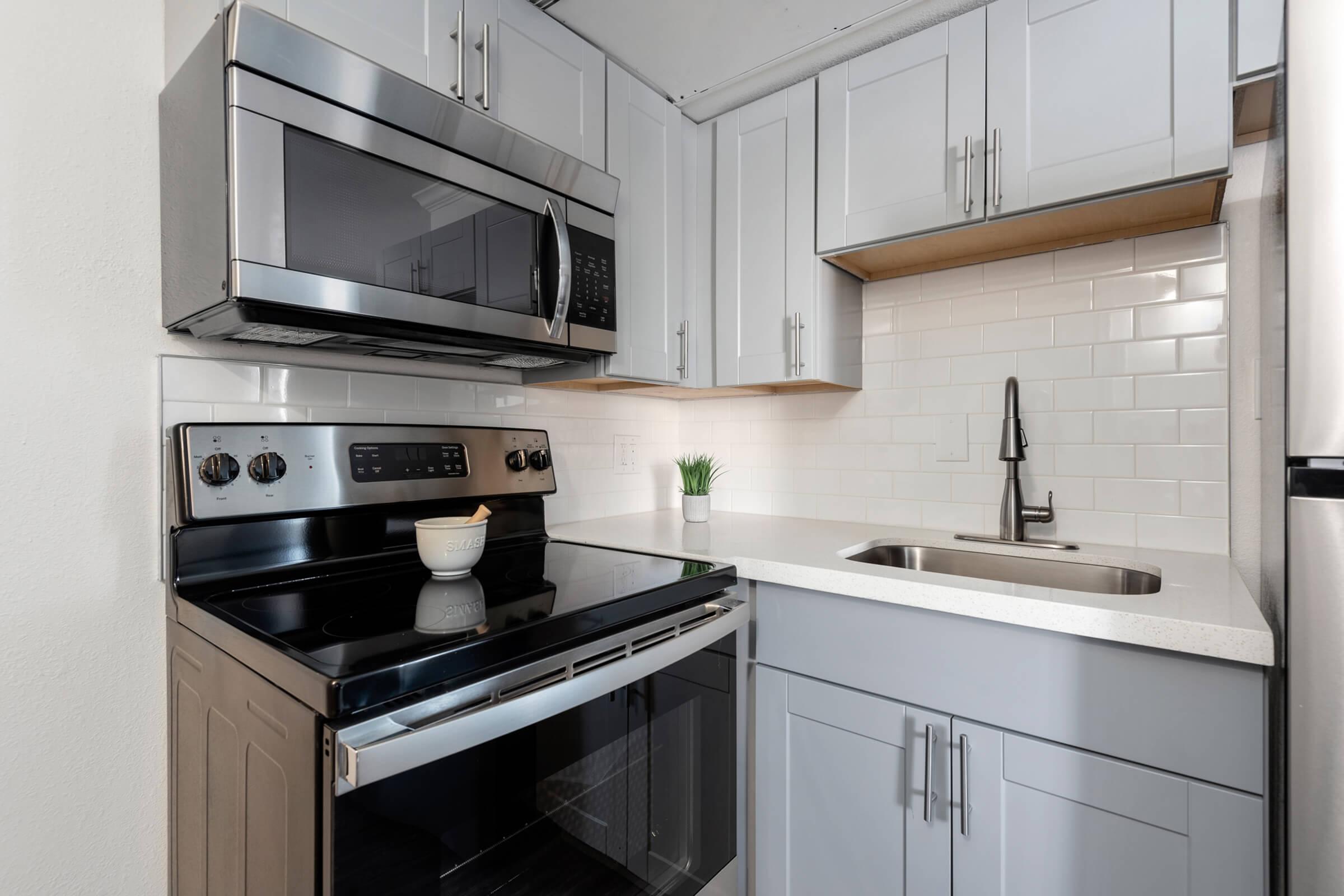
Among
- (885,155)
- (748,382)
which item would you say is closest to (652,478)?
(748,382)

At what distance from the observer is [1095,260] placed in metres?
1.58

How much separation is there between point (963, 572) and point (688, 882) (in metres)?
1.00

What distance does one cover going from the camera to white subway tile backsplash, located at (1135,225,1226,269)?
4.68ft

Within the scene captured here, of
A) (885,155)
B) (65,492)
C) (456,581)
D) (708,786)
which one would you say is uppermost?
(885,155)

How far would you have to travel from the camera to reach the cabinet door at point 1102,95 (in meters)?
1.20

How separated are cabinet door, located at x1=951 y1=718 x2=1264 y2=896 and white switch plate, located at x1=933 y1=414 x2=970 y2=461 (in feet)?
2.82

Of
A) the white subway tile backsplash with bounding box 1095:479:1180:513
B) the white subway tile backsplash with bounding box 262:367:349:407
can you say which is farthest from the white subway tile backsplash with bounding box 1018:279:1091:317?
the white subway tile backsplash with bounding box 262:367:349:407

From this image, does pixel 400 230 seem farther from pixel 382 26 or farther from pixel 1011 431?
pixel 1011 431

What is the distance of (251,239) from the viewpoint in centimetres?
99

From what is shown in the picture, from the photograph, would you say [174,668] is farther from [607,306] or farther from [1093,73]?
[1093,73]

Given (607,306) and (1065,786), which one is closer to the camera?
(1065,786)

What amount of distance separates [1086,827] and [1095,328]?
1.14 meters

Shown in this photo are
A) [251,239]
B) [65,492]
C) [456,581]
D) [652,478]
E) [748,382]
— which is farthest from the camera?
[652,478]

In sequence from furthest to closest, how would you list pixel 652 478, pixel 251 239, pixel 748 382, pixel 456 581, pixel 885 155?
1. pixel 652 478
2. pixel 748 382
3. pixel 885 155
4. pixel 456 581
5. pixel 251 239
